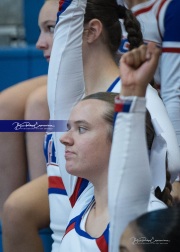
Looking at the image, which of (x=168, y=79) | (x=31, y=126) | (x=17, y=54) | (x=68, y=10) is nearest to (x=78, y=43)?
(x=68, y=10)

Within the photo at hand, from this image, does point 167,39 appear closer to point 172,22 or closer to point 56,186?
point 172,22

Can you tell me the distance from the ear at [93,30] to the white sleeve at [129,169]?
0.81 meters

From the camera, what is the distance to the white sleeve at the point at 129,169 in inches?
63.5

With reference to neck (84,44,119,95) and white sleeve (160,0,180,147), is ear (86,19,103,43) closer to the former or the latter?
neck (84,44,119,95)

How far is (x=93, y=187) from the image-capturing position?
2135mm

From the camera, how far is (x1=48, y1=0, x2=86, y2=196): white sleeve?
224cm

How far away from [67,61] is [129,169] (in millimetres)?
694

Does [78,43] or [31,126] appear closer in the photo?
[78,43]

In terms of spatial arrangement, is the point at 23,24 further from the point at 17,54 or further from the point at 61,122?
the point at 61,122

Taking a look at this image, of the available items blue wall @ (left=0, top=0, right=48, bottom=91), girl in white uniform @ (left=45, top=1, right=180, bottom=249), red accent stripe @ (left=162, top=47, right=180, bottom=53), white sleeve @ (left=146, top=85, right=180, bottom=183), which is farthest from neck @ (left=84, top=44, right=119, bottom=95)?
blue wall @ (left=0, top=0, right=48, bottom=91)

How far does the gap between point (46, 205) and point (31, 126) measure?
300 millimetres

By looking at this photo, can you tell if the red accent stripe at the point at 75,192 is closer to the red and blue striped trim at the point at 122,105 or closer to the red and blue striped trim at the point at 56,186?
the red and blue striped trim at the point at 56,186

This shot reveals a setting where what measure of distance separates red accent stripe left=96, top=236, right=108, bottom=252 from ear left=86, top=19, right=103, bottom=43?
0.72 metres

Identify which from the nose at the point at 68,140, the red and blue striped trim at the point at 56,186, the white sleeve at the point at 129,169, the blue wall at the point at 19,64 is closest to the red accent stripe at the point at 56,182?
the red and blue striped trim at the point at 56,186
